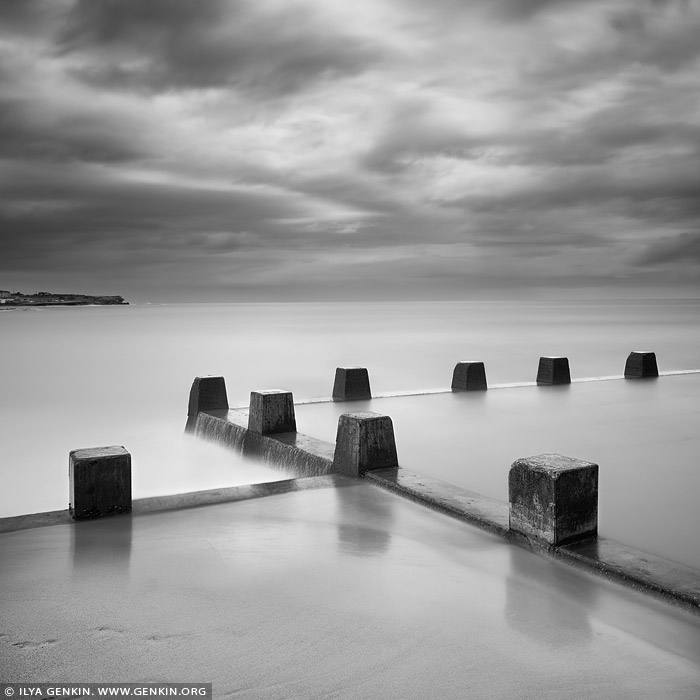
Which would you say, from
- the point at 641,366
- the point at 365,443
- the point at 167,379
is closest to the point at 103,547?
→ the point at 365,443

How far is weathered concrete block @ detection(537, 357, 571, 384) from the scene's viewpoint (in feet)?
39.7

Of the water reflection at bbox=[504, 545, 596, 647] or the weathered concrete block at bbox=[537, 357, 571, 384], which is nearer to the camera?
the water reflection at bbox=[504, 545, 596, 647]

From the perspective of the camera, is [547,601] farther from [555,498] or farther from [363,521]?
[363,521]

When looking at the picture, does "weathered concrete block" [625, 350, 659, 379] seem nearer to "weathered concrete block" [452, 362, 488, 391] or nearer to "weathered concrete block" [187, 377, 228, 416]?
"weathered concrete block" [452, 362, 488, 391]

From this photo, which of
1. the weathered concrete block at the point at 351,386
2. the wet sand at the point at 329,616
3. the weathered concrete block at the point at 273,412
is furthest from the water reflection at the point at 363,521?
the weathered concrete block at the point at 351,386

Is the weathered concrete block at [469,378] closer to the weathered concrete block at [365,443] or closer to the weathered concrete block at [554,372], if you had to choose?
the weathered concrete block at [554,372]

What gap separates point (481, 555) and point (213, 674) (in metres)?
1.73

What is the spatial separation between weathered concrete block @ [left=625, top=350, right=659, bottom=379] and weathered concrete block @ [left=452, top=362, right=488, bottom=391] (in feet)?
13.4

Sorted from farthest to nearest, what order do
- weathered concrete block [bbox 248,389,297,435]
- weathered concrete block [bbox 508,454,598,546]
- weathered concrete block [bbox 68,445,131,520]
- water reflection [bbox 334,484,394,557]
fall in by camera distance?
weathered concrete block [bbox 248,389,297,435], weathered concrete block [bbox 68,445,131,520], water reflection [bbox 334,484,394,557], weathered concrete block [bbox 508,454,598,546]

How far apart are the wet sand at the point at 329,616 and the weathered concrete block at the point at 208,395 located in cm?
434

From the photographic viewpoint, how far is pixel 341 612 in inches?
118

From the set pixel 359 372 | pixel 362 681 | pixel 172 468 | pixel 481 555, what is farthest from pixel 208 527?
pixel 359 372

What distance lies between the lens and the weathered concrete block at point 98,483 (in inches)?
168

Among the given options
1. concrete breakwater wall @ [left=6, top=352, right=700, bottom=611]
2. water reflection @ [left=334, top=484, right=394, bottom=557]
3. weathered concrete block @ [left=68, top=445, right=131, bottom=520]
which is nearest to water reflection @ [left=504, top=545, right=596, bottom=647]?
concrete breakwater wall @ [left=6, top=352, right=700, bottom=611]
